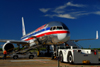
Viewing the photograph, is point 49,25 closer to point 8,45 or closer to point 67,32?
point 67,32

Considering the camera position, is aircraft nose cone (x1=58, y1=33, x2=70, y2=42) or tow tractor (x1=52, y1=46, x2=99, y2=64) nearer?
tow tractor (x1=52, y1=46, x2=99, y2=64)

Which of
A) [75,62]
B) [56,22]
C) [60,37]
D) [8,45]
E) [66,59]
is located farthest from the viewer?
[8,45]

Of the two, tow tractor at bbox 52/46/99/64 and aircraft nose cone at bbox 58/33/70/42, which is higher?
aircraft nose cone at bbox 58/33/70/42

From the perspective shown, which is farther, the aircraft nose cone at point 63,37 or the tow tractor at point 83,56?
the aircraft nose cone at point 63,37

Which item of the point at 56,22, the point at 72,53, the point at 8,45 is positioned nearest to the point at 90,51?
the point at 72,53

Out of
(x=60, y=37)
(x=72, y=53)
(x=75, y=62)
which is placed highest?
(x=60, y=37)

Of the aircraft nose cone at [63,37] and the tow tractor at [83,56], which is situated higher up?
the aircraft nose cone at [63,37]

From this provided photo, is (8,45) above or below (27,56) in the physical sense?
above

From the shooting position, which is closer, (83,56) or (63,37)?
(83,56)

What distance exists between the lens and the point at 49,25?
19.5 metres

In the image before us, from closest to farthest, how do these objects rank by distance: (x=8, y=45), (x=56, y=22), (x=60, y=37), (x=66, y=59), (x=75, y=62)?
(x=75, y=62) < (x=66, y=59) < (x=60, y=37) < (x=56, y=22) < (x=8, y=45)

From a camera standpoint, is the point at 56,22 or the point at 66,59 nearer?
the point at 66,59

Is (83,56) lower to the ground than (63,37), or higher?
lower

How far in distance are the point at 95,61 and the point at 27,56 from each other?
9.16 metres
